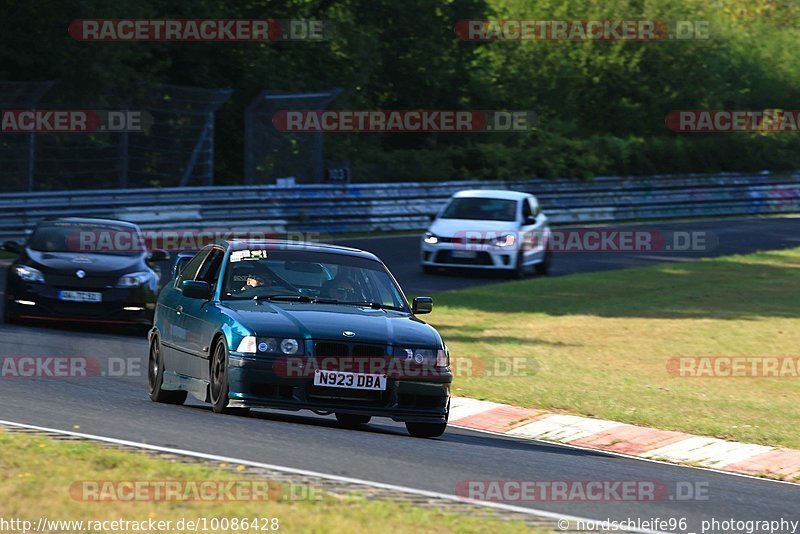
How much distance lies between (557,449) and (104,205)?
18267 mm

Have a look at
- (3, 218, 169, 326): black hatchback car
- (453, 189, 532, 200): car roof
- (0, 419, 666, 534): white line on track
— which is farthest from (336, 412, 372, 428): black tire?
(453, 189, 532, 200): car roof

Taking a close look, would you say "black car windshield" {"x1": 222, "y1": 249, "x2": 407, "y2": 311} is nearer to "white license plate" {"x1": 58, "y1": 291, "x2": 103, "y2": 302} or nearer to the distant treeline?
"white license plate" {"x1": 58, "y1": 291, "x2": 103, "y2": 302}

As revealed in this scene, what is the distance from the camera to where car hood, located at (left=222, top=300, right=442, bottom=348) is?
1050cm

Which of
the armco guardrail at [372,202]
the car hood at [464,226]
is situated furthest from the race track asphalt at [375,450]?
the armco guardrail at [372,202]

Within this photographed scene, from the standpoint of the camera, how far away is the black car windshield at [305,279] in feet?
37.5

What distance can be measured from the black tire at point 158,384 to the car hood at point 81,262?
17.8 feet

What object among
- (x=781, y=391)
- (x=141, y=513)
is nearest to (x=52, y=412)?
(x=141, y=513)

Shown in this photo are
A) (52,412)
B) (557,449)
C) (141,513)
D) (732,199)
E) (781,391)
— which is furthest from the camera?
(732,199)

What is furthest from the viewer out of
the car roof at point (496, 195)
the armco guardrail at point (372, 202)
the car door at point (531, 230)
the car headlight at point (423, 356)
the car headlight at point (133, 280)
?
the armco guardrail at point (372, 202)

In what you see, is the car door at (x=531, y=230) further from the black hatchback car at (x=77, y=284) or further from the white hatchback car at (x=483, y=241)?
the black hatchback car at (x=77, y=284)

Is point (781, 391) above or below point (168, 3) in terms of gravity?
below

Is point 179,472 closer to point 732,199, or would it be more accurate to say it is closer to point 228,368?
point 228,368

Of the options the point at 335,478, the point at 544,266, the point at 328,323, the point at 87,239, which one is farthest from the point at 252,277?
the point at 544,266

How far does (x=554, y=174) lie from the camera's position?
41.9 meters
